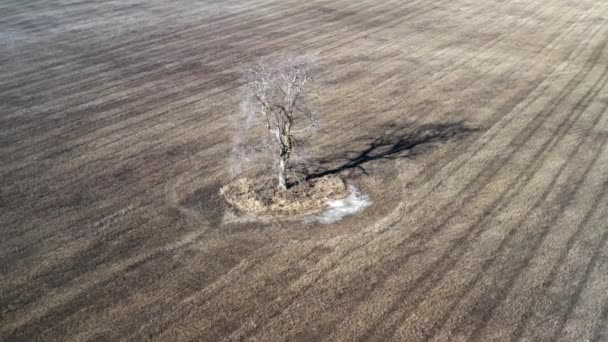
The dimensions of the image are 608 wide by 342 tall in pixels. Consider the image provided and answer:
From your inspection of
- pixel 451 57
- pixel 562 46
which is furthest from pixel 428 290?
pixel 562 46

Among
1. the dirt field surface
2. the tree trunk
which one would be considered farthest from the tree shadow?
the tree trunk

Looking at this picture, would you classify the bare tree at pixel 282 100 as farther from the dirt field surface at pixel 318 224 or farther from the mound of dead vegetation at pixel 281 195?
the dirt field surface at pixel 318 224

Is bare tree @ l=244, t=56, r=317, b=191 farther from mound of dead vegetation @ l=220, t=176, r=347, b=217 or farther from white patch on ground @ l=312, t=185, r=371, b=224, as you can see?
white patch on ground @ l=312, t=185, r=371, b=224

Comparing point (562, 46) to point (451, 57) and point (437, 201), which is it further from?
point (437, 201)

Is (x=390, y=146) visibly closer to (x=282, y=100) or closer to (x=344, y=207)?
(x=344, y=207)

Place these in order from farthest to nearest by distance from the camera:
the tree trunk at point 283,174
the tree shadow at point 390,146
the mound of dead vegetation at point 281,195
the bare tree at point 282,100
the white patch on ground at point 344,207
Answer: the tree shadow at point 390,146, the bare tree at point 282,100, the tree trunk at point 283,174, the mound of dead vegetation at point 281,195, the white patch on ground at point 344,207

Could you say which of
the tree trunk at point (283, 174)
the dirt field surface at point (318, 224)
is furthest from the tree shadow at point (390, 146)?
the tree trunk at point (283, 174)

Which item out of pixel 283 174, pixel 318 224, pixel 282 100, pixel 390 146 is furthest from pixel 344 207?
pixel 282 100
